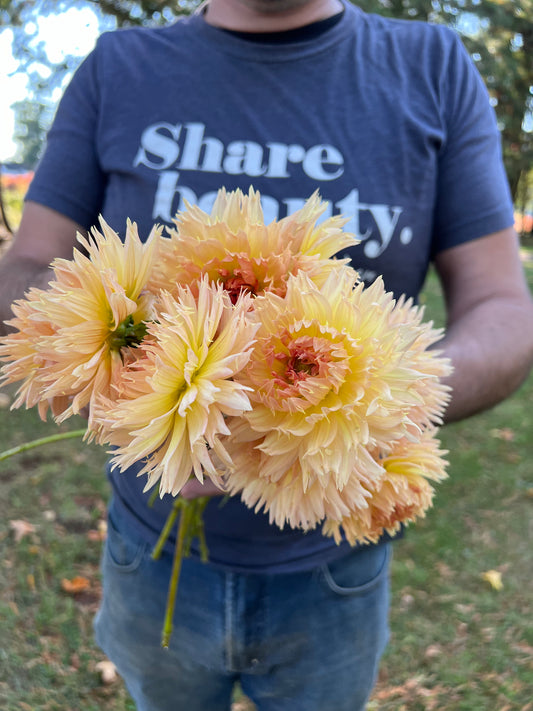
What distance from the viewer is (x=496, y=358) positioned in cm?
128

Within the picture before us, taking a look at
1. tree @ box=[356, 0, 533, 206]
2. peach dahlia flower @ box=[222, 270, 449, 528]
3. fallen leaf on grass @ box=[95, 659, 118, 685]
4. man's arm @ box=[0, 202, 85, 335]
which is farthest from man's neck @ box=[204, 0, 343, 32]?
tree @ box=[356, 0, 533, 206]

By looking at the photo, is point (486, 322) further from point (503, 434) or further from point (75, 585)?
point (503, 434)

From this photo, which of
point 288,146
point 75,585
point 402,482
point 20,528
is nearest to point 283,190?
point 288,146

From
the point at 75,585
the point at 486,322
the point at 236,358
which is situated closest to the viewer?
the point at 236,358

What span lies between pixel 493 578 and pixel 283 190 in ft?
9.60

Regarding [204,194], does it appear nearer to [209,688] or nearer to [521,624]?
[209,688]

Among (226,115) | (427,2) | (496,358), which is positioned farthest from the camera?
(427,2)

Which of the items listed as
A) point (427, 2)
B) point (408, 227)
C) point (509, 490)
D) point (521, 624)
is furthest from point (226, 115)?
point (427, 2)

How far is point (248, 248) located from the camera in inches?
28.8

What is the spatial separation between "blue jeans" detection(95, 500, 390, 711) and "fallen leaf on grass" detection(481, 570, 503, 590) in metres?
2.08

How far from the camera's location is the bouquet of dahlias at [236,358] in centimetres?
61

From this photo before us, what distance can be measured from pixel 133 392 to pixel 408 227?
0.98 meters

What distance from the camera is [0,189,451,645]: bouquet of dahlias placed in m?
0.61

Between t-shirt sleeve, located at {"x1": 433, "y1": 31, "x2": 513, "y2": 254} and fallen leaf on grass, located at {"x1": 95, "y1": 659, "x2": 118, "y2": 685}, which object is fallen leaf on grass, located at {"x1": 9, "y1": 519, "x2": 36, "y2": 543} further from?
t-shirt sleeve, located at {"x1": 433, "y1": 31, "x2": 513, "y2": 254}
